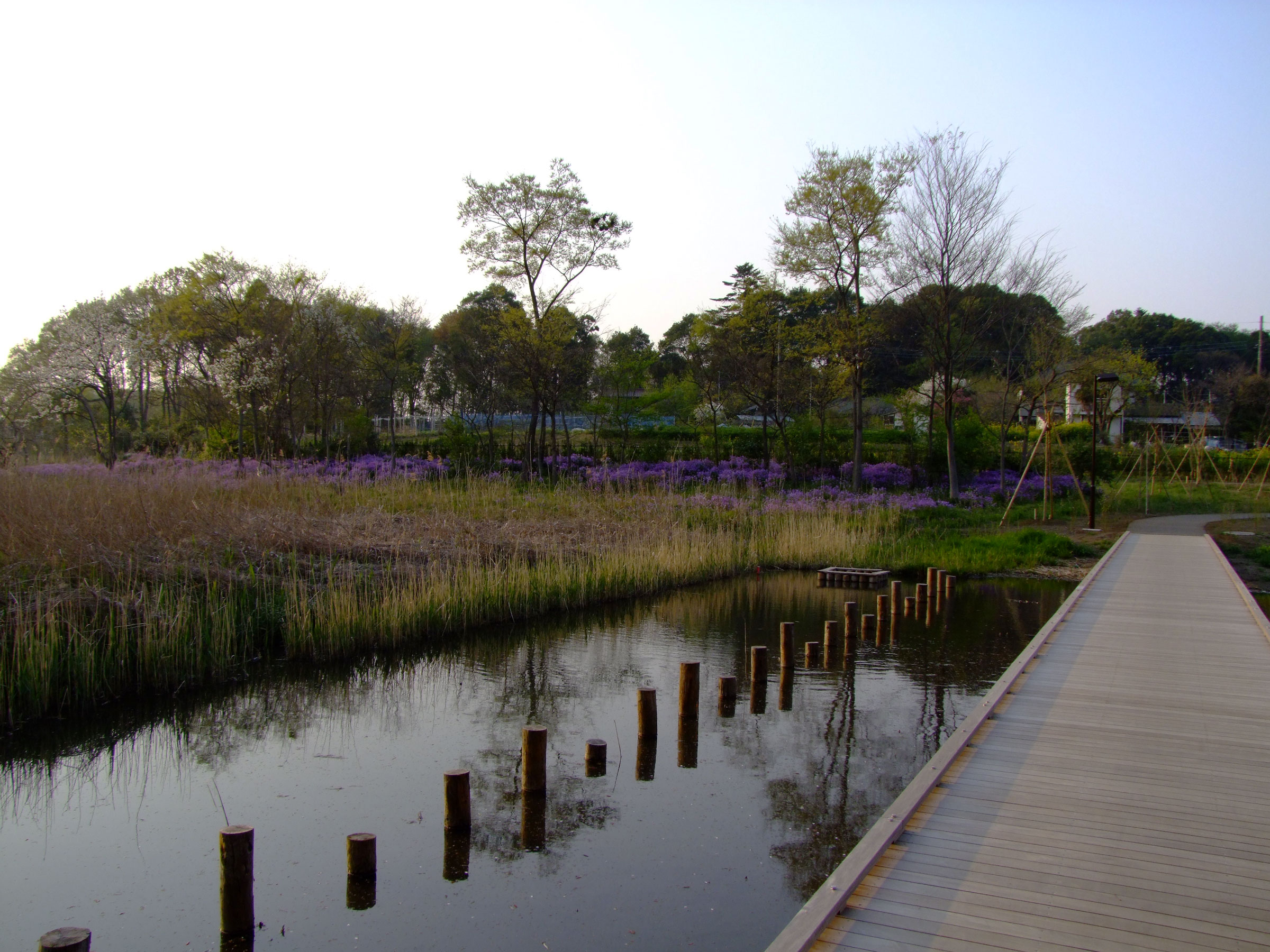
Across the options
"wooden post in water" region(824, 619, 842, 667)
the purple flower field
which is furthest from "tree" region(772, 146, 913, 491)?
"wooden post in water" region(824, 619, 842, 667)

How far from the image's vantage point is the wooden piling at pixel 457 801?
193 inches

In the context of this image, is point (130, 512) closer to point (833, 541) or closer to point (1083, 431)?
point (833, 541)

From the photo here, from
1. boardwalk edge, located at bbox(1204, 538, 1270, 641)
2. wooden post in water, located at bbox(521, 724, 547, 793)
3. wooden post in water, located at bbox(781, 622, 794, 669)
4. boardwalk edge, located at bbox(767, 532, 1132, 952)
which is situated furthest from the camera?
wooden post in water, located at bbox(781, 622, 794, 669)

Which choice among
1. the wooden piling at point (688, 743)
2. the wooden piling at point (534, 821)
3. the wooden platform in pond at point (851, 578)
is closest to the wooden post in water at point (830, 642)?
the wooden piling at point (688, 743)

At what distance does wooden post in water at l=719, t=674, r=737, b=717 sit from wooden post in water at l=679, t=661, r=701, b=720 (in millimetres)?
362

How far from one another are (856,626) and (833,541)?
5.70 m

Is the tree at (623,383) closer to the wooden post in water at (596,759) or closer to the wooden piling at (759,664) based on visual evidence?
the wooden piling at (759,664)

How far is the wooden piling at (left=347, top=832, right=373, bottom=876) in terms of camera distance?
440 centimetres

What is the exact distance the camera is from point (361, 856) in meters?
4.40

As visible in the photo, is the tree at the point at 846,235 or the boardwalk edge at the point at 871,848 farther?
the tree at the point at 846,235

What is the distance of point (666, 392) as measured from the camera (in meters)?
33.6

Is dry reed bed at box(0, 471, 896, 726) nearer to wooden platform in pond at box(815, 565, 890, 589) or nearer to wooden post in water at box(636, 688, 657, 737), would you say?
wooden platform in pond at box(815, 565, 890, 589)

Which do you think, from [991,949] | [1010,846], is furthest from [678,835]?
[991,949]

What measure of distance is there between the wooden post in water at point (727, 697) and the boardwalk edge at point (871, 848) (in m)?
2.14
